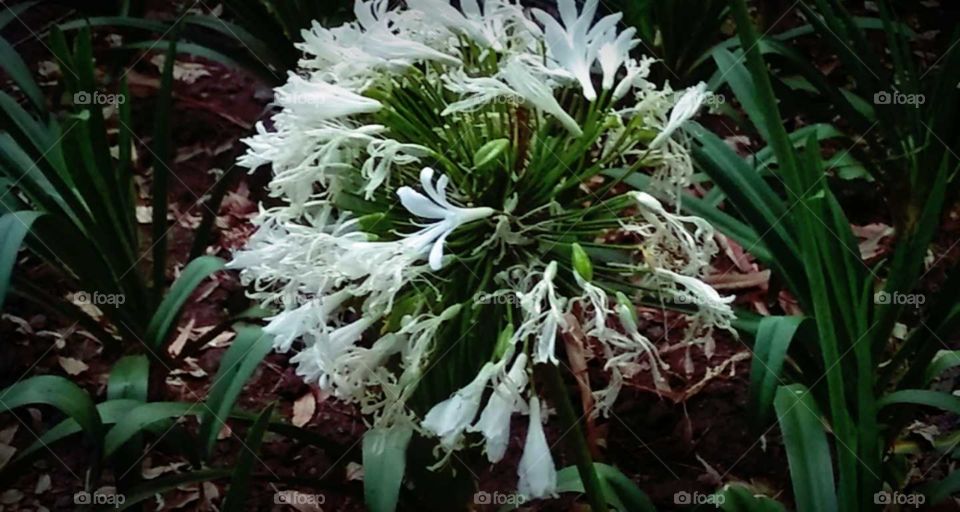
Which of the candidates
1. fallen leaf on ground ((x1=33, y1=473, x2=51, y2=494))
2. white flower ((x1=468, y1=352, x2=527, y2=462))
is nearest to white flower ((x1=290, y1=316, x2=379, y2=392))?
white flower ((x1=468, y1=352, x2=527, y2=462))

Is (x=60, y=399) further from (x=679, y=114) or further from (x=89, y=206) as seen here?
(x=679, y=114)

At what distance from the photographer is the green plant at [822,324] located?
0.88 metres

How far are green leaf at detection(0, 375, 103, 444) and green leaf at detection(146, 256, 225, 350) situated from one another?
0.46 ft

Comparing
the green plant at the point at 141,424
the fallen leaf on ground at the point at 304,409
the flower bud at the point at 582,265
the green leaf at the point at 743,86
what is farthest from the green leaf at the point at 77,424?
the green leaf at the point at 743,86

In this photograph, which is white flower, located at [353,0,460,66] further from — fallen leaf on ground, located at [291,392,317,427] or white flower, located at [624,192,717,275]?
fallen leaf on ground, located at [291,392,317,427]

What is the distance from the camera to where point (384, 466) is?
0.87m

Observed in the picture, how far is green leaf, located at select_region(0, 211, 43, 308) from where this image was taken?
0.90 metres

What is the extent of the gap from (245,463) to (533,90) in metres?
0.42

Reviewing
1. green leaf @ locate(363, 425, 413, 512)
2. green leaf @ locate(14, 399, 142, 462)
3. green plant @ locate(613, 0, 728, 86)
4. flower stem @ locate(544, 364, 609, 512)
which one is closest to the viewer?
flower stem @ locate(544, 364, 609, 512)

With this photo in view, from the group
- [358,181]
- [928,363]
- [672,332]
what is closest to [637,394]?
[672,332]

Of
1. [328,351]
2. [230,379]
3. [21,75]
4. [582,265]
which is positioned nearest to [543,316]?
[582,265]

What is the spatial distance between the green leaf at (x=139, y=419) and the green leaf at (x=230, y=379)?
0.03 meters

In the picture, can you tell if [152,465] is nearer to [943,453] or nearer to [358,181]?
[358,181]

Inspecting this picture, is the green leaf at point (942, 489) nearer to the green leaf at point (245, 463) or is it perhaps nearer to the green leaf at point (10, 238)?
the green leaf at point (245, 463)
